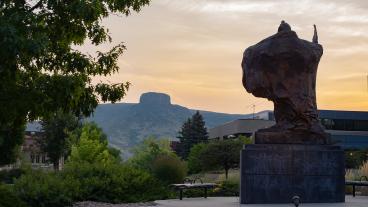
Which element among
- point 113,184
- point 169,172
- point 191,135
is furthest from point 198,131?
point 113,184

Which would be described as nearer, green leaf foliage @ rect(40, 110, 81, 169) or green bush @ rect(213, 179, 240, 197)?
green bush @ rect(213, 179, 240, 197)

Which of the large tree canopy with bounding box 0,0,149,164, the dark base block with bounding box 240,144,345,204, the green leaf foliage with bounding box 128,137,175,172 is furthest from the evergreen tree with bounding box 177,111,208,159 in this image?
the large tree canopy with bounding box 0,0,149,164

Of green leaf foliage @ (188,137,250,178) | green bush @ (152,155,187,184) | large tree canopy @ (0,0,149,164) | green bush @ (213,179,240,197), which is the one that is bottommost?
green bush @ (213,179,240,197)

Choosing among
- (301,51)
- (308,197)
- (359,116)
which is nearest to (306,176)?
(308,197)

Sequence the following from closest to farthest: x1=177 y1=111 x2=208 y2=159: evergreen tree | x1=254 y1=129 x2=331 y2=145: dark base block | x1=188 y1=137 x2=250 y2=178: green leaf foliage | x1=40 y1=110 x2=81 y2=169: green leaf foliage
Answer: x1=254 y1=129 x2=331 y2=145: dark base block → x1=188 y1=137 x2=250 y2=178: green leaf foliage → x1=40 y1=110 x2=81 y2=169: green leaf foliage → x1=177 y1=111 x2=208 y2=159: evergreen tree

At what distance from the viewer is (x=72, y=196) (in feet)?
56.8

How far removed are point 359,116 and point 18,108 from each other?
86.9m

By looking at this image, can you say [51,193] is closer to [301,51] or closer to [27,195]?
[27,195]

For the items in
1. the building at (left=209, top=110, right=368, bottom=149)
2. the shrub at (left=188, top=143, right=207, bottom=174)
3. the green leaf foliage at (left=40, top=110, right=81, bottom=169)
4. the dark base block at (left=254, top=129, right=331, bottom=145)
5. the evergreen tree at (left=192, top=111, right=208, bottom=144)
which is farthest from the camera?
the building at (left=209, top=110, right=368, bottom=149)

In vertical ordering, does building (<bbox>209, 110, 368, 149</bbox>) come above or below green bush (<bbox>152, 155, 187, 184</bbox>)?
above

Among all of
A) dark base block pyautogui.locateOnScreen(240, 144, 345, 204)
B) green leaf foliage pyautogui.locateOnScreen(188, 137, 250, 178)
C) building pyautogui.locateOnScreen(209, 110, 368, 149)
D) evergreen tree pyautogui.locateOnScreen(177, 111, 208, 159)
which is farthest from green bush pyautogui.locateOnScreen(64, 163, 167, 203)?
building pyautogui.locateOnScreen(209, 110, 368, 149)

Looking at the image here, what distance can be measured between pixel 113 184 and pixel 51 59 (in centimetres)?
711

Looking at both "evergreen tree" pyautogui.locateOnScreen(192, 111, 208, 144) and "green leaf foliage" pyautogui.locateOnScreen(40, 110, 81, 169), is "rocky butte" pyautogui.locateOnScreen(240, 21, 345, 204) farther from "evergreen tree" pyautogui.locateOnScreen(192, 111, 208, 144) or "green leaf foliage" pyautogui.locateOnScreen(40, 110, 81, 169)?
"evergreen tree" pyautogui.locateOnScreen(192, 111, 208, 144)

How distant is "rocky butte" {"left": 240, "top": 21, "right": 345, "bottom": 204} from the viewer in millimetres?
15422
